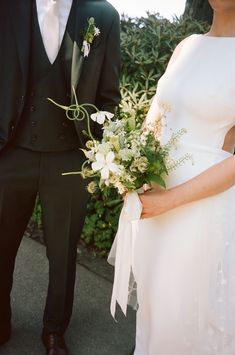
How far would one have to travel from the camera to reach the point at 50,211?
2.65m

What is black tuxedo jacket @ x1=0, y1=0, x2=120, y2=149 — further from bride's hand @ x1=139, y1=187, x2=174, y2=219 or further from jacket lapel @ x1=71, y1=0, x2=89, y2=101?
bride's hand @ x1=139, y1=187, x2=174, y2=219

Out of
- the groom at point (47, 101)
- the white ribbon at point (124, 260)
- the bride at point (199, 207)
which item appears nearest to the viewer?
the bride at point (199, 207)

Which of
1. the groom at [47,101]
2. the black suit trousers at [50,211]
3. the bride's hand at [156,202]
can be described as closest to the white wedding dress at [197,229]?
the bride's hand at [156,202]

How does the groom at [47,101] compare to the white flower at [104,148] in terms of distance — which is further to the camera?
the groom at [47,101]

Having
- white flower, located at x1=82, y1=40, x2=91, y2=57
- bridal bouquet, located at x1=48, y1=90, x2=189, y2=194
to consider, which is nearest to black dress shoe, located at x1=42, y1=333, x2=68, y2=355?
bridal bouquet, located at x1=48, y1=90, x2=189, y2=194

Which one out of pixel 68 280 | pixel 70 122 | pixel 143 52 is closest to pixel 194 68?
pixel 70 122

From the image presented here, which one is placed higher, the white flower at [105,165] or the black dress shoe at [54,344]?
the white flower at [105,165]

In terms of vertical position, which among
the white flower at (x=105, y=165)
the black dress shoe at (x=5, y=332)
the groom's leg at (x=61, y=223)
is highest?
the white flower at (x=105, y=165)

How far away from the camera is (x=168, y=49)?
387 centimetres

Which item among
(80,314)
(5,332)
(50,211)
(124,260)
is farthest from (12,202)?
(80,314)

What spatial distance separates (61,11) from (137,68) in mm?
1398

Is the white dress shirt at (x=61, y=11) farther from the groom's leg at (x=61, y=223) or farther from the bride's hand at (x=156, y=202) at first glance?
the bride's hand at (x=156, y=202)

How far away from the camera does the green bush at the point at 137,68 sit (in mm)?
3684

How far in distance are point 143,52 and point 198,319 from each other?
2.33 meters
